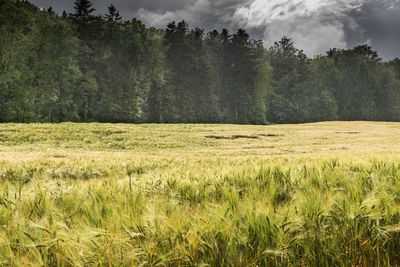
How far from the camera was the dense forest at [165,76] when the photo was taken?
2341 inches

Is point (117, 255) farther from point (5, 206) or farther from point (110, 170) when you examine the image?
point (110, 170)

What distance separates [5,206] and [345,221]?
9.55 feet

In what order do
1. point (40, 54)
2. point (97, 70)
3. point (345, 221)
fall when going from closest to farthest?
point (345, 221) < point (40, 54) < point (97, 70)

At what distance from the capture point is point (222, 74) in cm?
9988

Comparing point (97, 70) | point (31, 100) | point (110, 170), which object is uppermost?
point (97, 70)

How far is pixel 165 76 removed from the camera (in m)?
86.8

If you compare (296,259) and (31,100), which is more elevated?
(31,100)

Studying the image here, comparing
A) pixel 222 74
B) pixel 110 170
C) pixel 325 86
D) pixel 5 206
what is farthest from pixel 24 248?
pixel 325 86

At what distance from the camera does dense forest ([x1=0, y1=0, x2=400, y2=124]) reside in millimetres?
59469

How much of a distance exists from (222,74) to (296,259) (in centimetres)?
9825

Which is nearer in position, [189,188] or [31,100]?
[189,188]

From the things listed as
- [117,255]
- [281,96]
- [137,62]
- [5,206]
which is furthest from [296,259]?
[281,96]

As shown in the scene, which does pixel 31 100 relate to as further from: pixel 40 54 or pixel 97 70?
pixel 97 70

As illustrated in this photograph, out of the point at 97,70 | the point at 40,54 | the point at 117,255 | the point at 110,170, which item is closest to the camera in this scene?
the point at 117,255
